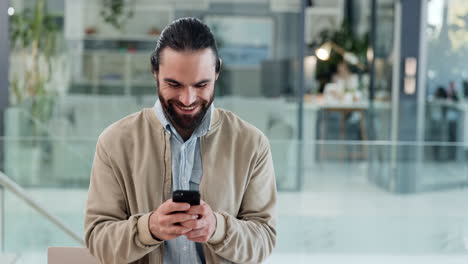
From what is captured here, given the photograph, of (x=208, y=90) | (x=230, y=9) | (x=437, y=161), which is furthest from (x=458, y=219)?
(x=208, y=90)

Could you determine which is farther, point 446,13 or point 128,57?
point 446,13

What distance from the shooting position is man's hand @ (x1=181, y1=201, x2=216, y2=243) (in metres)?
1.38

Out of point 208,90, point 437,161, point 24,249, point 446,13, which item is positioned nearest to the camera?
point 208,90

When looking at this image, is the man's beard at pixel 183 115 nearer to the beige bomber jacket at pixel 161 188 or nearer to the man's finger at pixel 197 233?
the beige bomber jacket at pixel 161 188

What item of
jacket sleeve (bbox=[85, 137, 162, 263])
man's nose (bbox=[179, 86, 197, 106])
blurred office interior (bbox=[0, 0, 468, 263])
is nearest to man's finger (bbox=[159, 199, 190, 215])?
jacket sleeve (bbox=[85, 137, 162, 263])

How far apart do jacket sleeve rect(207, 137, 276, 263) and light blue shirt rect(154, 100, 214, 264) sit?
67mm

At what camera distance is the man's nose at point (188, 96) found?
1.45m

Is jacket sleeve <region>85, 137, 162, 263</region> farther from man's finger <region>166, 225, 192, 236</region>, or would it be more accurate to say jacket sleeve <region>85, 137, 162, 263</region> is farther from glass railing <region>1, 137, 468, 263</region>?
glass railing <region>1, 137, 468, 263</region>

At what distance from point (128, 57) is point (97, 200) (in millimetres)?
4413

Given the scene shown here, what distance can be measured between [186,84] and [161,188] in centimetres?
23

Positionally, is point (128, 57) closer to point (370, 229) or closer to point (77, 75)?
point (77, 75)

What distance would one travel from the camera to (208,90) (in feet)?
4.85

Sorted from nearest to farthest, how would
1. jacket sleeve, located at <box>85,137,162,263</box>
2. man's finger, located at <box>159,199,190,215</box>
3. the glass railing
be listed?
man's finger, located at <box>159,199,190,215</box>, jacket sleeve, located at <box>85,137,162,263</box>, the glass railing

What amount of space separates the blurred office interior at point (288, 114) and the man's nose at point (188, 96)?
1.57 meters
